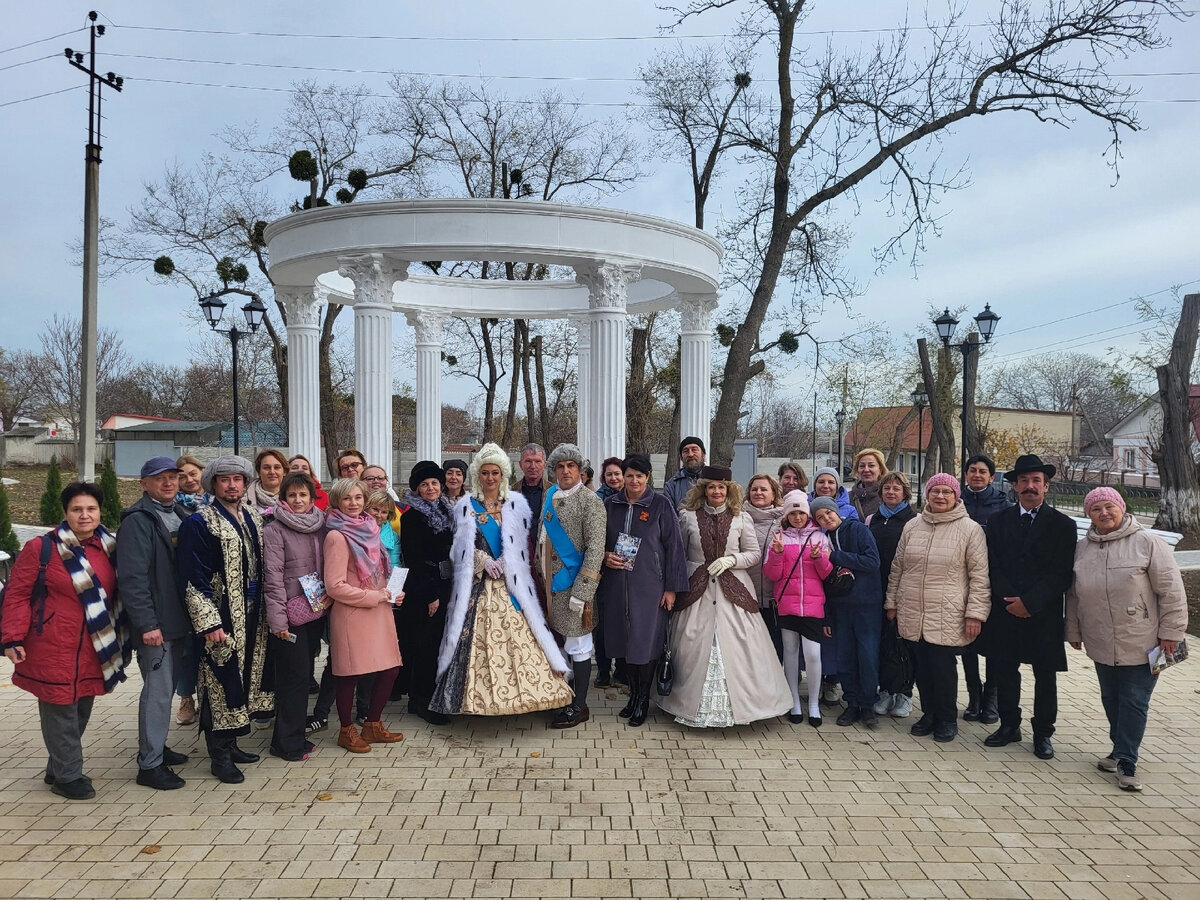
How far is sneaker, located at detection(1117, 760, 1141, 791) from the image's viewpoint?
4488 mm

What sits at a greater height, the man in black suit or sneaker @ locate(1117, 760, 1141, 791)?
the man in black suit

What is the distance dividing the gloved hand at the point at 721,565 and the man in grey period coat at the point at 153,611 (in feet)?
10.8

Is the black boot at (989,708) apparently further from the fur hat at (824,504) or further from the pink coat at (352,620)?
the pink coat at (352,620)

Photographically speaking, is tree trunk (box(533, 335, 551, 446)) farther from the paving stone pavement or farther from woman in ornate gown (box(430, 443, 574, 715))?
the paving stone pavement

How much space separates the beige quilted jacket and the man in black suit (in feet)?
0.49

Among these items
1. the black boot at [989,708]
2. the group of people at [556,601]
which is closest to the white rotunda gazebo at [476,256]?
the group of people at [556,601]

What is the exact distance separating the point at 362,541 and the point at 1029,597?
4.22 meters

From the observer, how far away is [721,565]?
17.7 ft

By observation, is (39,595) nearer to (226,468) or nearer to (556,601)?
(226,468)

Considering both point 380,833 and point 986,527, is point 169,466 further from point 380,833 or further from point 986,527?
point 986,527

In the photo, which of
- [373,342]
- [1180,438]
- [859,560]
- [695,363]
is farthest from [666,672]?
[1180,438]

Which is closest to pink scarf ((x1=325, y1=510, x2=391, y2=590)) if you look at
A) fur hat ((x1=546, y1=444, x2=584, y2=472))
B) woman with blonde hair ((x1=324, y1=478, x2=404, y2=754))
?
woman with blonde hair ((x1=324, y1=478, x2=404, y2=754))

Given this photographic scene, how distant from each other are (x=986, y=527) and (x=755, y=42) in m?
13.8

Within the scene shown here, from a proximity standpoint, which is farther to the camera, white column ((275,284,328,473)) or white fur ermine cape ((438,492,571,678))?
white column ((275,284,328,473))
